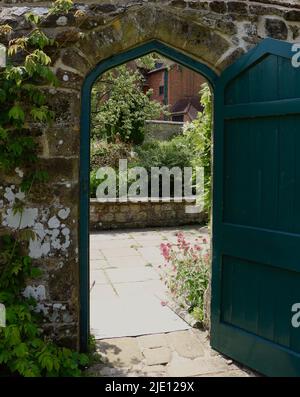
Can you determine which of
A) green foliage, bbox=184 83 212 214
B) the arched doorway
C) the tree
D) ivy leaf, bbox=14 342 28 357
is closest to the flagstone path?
the arched doorway

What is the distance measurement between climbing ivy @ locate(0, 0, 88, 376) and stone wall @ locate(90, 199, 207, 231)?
568 centimetres

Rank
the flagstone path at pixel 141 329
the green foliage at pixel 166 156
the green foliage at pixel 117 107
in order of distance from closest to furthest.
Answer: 1. the flagstone path at pixel 141 329
2. the green foliage at pixel 166 156
3. the green foliage at pixel 117 107

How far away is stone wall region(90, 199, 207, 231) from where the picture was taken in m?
9.01

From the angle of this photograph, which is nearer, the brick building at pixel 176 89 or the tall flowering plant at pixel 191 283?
the tall flowering plant at pixel 191 283

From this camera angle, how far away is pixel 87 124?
3338 mm

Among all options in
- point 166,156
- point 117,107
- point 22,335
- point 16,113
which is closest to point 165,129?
point 117,107

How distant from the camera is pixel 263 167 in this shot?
314cm

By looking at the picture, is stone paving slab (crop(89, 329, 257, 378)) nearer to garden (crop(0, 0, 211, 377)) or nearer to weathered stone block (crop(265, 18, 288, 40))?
garden (crop(0, 0, 211, 377))

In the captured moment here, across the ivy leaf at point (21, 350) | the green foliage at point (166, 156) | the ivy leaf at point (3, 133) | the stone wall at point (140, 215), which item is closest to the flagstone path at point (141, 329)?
the ivy leaf at point (21, 350)

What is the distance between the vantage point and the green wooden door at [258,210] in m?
2.98

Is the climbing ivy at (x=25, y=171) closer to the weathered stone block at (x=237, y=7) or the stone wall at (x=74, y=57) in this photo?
the stone wall at (x=74, y=57)

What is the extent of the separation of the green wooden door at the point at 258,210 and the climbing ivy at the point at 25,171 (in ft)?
4.17

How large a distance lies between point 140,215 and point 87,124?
602 cm

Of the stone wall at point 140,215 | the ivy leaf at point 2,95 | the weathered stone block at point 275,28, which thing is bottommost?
the stone wall at point 140,215
